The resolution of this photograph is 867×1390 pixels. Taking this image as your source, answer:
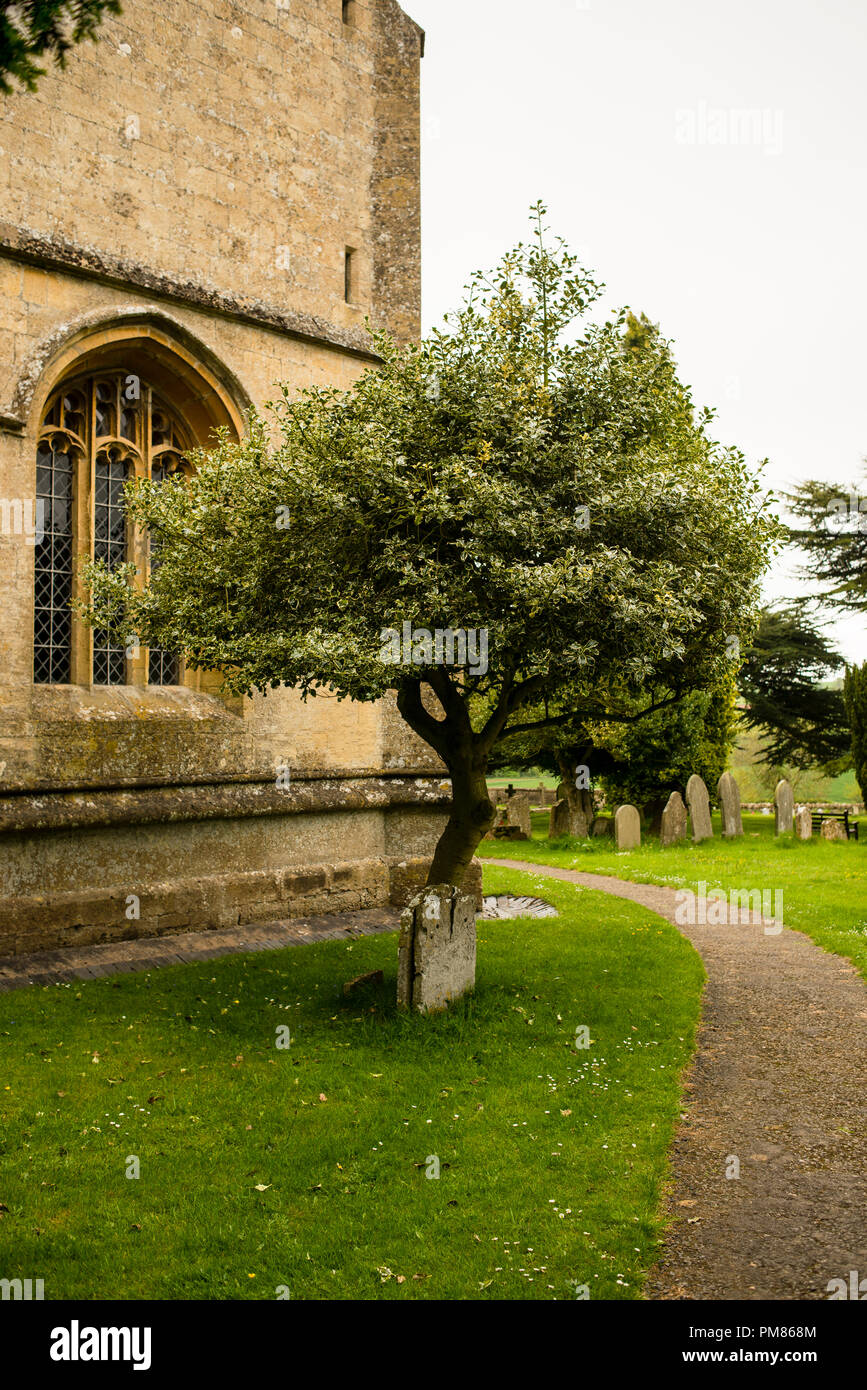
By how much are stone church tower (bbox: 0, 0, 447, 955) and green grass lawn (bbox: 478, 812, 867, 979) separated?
16.5 ft

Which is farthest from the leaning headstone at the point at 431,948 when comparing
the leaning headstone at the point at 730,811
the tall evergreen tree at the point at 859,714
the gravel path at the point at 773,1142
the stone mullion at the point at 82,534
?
the tall evergreen tree at the point at 859,714

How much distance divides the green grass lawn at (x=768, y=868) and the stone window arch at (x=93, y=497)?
26.6 ft

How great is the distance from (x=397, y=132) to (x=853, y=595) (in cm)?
1961

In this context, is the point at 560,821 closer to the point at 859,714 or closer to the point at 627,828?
the point at 627,828

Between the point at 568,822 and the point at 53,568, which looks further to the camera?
the point at 568,822

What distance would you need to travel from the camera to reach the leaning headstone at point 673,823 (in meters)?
20.8

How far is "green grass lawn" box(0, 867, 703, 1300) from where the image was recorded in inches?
171

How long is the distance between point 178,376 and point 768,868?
11993mm

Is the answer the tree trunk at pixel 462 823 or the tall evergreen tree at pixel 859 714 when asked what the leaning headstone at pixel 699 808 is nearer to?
the tall evergreen tree at pixel 859 714

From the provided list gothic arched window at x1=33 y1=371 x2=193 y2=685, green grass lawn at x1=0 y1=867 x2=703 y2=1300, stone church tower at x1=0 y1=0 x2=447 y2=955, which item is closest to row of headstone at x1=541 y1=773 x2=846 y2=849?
stone church tower at x1=0 y1=0 x2=447 y2=955

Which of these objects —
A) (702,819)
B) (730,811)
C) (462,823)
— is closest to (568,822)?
(702,819)

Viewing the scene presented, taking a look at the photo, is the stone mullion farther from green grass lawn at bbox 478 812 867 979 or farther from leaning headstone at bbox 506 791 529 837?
leaning headstone at bbox 506 791 529 837

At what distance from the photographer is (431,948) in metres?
7.78

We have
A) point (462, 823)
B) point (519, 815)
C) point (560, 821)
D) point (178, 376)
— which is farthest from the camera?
point (519, 815)
